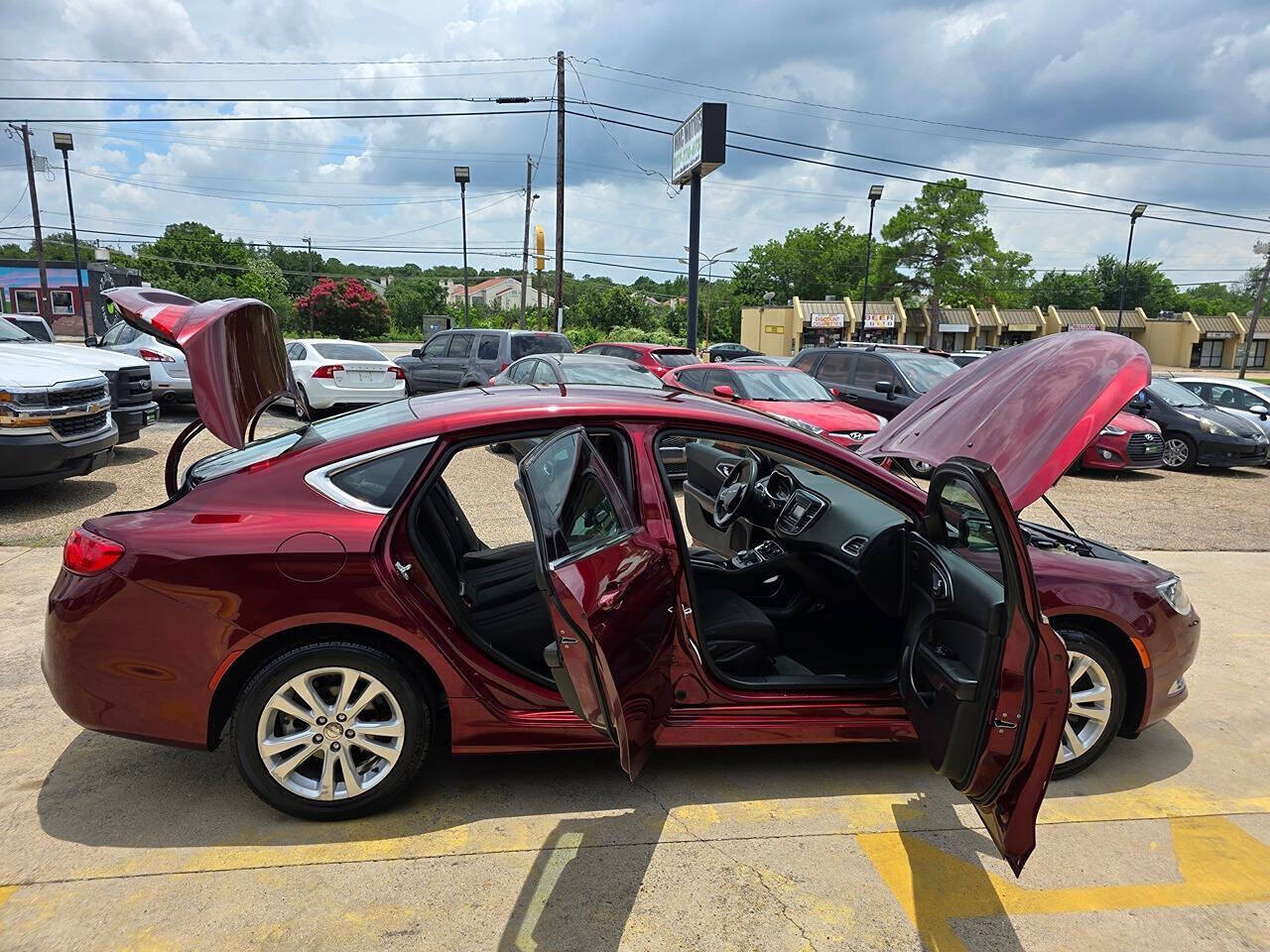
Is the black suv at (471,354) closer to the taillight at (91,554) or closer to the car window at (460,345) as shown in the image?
the car window at (460,345)

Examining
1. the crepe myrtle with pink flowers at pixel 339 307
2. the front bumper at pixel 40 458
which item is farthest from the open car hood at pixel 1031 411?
the crepe myrtle with pink flowers at pixel 339 307

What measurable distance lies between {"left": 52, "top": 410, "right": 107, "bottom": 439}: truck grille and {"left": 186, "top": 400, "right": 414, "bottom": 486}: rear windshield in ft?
15.0

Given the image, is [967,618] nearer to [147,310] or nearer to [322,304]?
[147,310]

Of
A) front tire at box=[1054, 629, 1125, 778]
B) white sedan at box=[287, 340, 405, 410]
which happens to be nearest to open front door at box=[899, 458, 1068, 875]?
front tire at box=[1054, 629, 1125, 778]

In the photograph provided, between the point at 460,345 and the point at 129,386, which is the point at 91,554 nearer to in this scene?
the point at 129,386

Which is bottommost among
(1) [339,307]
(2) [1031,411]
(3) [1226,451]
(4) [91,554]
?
(3) [1226,451]

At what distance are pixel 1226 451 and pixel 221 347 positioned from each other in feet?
45.0

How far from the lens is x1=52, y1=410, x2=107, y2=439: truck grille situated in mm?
6785

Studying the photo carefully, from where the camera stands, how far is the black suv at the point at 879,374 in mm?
11531

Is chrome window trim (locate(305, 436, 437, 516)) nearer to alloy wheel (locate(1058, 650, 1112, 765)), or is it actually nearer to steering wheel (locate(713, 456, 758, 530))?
steering wheel (locate(713, 456, 758, 530))

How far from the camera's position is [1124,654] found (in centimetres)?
325

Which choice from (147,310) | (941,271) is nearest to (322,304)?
(941,271)

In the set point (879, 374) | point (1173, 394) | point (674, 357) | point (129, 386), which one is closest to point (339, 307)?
point (674, 357)

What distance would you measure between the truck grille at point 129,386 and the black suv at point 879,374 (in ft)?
28.6
